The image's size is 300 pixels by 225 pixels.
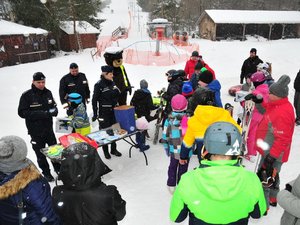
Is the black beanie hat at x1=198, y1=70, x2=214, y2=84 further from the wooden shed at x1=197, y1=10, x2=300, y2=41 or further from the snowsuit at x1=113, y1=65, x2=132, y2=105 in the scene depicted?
the wooden shed at x1=197, y1=10, x2=300, y2=41

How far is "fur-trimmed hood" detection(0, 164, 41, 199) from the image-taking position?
235cm

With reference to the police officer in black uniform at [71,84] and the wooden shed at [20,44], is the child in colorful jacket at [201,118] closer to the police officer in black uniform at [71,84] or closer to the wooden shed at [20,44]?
the police officer in black uniform at [71,84]

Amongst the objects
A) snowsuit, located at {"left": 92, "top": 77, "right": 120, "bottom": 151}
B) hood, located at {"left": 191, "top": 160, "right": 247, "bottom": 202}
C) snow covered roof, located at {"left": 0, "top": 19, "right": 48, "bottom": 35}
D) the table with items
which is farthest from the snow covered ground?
snow covered roof, located at {"left": 0, "top": 19, "right": 48, "bottom": 35}

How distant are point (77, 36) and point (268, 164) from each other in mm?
27074

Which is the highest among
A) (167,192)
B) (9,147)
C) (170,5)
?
(170,5)

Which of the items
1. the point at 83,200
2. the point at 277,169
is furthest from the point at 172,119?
the point at 83,200

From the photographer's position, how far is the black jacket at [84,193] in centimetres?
222

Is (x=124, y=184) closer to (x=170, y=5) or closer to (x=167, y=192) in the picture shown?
(x=167, y=192)

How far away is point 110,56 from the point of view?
6977 millimetres

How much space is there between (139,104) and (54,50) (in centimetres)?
2509

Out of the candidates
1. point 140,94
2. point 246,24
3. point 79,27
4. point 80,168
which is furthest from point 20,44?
point 246,24

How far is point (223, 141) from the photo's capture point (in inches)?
80.6

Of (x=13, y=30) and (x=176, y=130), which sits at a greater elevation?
(x=13, y=30)

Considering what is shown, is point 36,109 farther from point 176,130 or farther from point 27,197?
point 27,197
